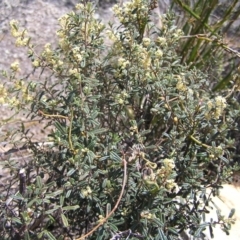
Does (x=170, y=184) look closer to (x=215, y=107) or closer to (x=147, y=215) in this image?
(x=147, y=215)

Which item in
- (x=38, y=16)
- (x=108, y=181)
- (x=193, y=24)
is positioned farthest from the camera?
(x=38, y=16)

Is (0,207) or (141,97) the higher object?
(141,97)

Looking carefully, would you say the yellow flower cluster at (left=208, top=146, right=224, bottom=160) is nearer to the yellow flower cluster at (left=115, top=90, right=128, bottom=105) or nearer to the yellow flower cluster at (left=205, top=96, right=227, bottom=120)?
the yellow flower cluster at (left=205, top=96, right=227, bottom=120)

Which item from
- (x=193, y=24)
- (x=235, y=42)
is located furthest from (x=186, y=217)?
(x=235, y=42)

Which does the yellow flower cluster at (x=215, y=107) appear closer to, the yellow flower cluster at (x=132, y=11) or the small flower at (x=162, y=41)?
the small flower at (x=162, y=41)

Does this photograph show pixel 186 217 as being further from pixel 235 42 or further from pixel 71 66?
pixel 235 42

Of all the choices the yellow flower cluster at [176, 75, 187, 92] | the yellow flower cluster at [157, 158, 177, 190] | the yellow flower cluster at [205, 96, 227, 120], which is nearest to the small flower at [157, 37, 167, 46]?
the yellow flower cluster at [176, 75, 187, 92]

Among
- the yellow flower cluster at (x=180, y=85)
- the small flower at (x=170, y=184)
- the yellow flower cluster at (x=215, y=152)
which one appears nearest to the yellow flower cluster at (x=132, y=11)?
the yellow flower cluster at (x=180, y=85)

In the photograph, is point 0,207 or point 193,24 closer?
point 0,207
